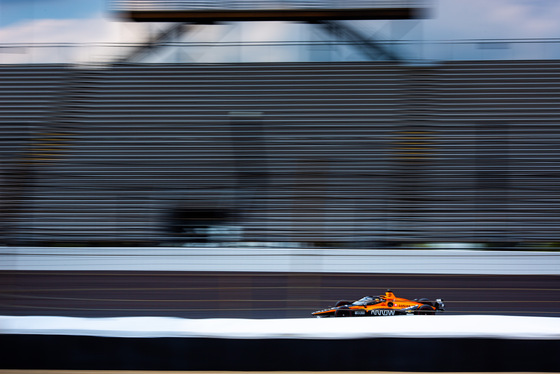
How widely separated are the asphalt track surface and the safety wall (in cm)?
50

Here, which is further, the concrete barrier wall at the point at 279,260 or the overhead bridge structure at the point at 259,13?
the overhead bridge structure at the point at 259,13

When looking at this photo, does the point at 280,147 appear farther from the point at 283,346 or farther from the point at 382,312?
the point at 283,346

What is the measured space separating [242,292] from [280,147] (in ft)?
9.66

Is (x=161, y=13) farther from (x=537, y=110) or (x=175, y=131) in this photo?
(x=537, y=110)

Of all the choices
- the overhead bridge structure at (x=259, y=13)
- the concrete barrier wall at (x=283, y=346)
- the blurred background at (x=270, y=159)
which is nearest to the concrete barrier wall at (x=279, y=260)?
the blurred background at (x=270, y=159)

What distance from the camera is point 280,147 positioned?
7445 mm

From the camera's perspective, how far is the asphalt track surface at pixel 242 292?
4277 millimetres

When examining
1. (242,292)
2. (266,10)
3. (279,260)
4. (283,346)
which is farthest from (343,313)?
(266,10)

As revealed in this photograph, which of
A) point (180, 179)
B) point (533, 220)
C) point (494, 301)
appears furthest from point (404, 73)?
point (494, 301)

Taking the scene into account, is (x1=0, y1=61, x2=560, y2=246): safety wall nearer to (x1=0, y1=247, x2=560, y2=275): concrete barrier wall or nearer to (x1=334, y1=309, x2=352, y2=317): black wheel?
(x1=0, y1=247, x2=560, y2=275): concrete barrier wall

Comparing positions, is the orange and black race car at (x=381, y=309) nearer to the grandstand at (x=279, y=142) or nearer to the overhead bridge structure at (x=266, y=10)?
the grandstand at (x=279, y=142)

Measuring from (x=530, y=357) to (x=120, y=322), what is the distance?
1.72 metres

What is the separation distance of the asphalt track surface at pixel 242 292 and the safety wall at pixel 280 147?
0.50 meters

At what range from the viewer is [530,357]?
84.8 inches
